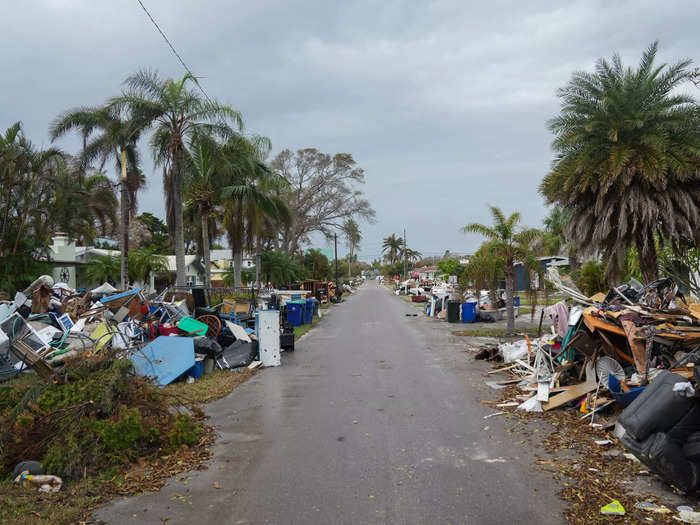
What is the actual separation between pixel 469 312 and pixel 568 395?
16857 millimetres

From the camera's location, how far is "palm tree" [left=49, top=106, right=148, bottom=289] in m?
20.7

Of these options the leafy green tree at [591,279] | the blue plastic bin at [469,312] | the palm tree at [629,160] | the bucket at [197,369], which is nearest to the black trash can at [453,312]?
the blue plastic bin at [469,312]

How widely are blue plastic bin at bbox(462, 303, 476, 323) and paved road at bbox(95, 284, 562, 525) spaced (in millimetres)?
14051

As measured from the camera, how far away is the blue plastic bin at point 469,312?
24656 mm

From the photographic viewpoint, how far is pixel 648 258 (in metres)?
14.2

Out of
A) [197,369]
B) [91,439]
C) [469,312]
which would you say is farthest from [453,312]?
[91,439]

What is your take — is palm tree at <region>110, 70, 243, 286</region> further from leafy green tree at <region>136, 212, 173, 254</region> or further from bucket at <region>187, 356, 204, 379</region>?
leafy green tree at <region>136, 212, 173, 254</region>

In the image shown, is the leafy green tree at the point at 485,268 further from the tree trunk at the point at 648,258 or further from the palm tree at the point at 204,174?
the palm tree at the point at 204,174

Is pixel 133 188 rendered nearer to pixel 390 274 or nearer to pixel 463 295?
pixel 463 295

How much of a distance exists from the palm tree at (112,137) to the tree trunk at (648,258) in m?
17.6

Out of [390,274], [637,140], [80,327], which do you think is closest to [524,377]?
[637,140]

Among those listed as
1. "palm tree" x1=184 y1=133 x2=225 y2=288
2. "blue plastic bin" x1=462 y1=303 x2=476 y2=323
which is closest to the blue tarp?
"palm tree" x1=184 y1=133 x2=225 y2=288

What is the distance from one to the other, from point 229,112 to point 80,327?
37.5ft

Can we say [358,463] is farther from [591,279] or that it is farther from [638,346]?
[591,279]
